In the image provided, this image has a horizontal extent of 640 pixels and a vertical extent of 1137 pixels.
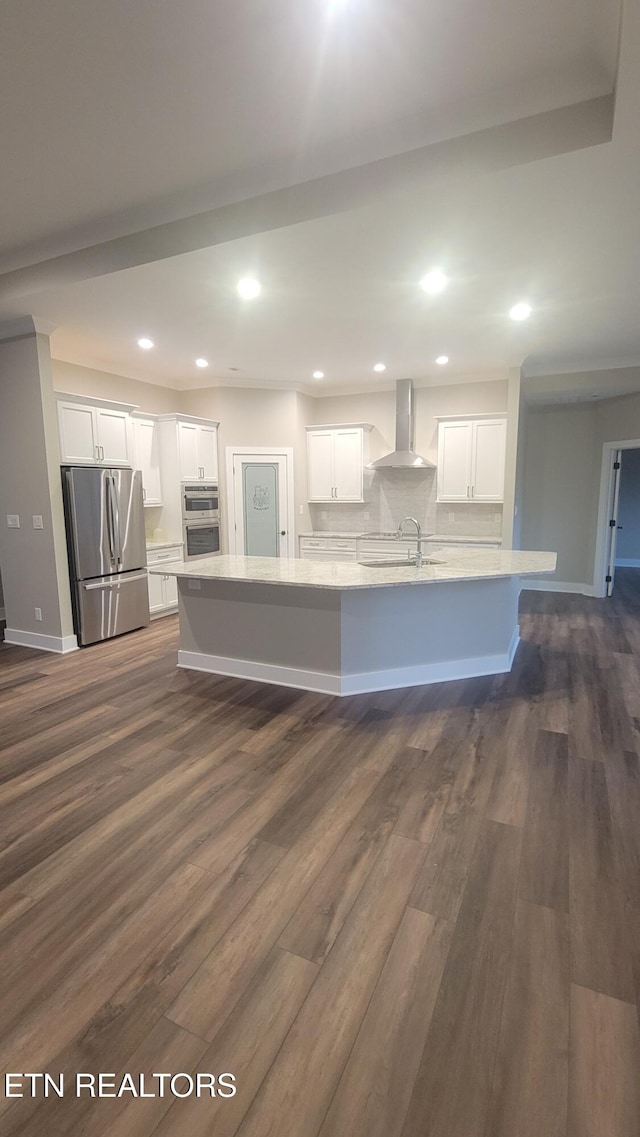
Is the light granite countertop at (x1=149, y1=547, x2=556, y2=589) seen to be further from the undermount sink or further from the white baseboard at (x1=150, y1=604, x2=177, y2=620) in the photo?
the white baseboard at (x1=150, y1=604, x2=177, y2=620)

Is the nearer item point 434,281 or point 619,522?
point 434,281

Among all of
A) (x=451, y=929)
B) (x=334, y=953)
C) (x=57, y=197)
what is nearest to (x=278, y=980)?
(x=334, y=953)

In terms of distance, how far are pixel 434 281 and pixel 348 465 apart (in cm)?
354

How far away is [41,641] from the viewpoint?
488 centimetres

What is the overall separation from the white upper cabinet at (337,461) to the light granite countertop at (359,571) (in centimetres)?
296

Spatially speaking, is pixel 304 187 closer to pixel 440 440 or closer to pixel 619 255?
pixel 619 255

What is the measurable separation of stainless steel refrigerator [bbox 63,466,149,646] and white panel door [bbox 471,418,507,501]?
406 centimetres

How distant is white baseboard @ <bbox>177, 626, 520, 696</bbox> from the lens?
365cm

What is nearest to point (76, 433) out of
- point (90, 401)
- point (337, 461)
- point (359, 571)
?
point (90, 401)

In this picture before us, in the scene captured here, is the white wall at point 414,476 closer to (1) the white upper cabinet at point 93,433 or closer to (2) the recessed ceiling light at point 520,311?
(2) the recessed ceiling light at point 520,311

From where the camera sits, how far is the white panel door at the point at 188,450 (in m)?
6.20

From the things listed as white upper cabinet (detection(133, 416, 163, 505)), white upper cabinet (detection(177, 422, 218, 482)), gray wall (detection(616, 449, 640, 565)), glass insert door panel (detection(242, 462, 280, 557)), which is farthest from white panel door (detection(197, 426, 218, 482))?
gray wall (detection(616, 449, 640, 565))

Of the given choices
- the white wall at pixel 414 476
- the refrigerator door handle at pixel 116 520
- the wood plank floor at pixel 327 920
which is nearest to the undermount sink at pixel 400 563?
the wood plank floor at pixel 327 920

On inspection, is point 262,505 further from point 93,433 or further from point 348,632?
point 348,632
